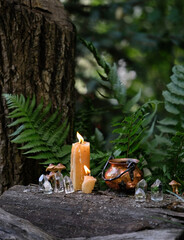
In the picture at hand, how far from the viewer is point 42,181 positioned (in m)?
1.61

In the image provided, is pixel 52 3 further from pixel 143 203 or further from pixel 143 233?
pixel 143 233

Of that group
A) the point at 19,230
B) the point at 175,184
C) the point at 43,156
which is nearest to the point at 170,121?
the point at 175,184

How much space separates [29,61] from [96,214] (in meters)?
1.16

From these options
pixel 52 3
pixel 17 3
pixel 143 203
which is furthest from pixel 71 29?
pixel 143 203

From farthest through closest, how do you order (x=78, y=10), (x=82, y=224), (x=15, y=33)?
(x=78, y=10) < (x=15, y=33) < (x=82, y=224)

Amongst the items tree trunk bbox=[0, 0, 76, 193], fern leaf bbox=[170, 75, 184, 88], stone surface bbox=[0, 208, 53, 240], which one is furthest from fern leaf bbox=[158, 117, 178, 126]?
stone surface bbox=[0, 208, 53, 240]

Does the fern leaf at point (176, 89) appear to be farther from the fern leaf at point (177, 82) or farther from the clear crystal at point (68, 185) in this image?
the clear crystal at point (68, 185)

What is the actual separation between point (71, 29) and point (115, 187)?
1.20 m

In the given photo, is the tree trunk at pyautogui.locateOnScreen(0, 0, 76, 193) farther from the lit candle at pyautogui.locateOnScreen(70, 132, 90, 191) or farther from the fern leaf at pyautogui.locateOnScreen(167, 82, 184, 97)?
the fern leaf at pyautogui.locateOnScreen(167, 82, 184, 97)

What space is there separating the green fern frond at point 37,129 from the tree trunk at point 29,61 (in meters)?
0.07

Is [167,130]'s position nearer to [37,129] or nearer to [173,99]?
[173,99]

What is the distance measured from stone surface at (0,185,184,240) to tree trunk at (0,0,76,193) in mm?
452

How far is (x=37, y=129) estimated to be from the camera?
1.99 metres

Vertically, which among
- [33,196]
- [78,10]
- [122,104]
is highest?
[78,10]
